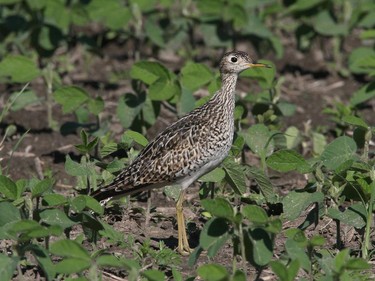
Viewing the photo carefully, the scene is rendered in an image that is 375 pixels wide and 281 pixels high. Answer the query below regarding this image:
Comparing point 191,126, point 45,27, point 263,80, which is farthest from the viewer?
point 45,27

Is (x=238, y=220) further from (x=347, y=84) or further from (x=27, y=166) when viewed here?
(x=347, y=84)

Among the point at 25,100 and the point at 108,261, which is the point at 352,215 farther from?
the point at 25,100

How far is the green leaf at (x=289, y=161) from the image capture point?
812 centimetres

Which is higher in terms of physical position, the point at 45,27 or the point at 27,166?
the point at 45,27

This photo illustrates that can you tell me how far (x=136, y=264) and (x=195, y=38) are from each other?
8.03m

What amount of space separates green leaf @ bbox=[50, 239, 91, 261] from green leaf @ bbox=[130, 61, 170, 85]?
372 cm

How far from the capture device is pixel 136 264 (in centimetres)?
739

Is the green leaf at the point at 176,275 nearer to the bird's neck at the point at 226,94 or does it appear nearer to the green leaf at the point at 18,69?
the bird's neck at the point at 226,94

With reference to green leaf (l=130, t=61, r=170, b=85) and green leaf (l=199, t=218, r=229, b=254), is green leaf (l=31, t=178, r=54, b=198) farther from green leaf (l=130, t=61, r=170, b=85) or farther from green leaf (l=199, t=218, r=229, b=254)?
green leaf (l=130, t=61, r=170, b=85)

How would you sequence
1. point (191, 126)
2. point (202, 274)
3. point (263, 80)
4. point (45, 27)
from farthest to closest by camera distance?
point (45, 27), point (263, 80), point (191, 126), point (202, 274)

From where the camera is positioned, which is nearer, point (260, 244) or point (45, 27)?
point (260, 244)

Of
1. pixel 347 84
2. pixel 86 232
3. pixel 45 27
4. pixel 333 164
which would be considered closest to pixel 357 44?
pixel 347 84

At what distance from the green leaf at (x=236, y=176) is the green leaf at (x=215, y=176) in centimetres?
6

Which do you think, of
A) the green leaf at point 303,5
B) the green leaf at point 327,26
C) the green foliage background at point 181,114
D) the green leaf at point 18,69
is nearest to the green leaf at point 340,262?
the green foliage background at point 181,114
